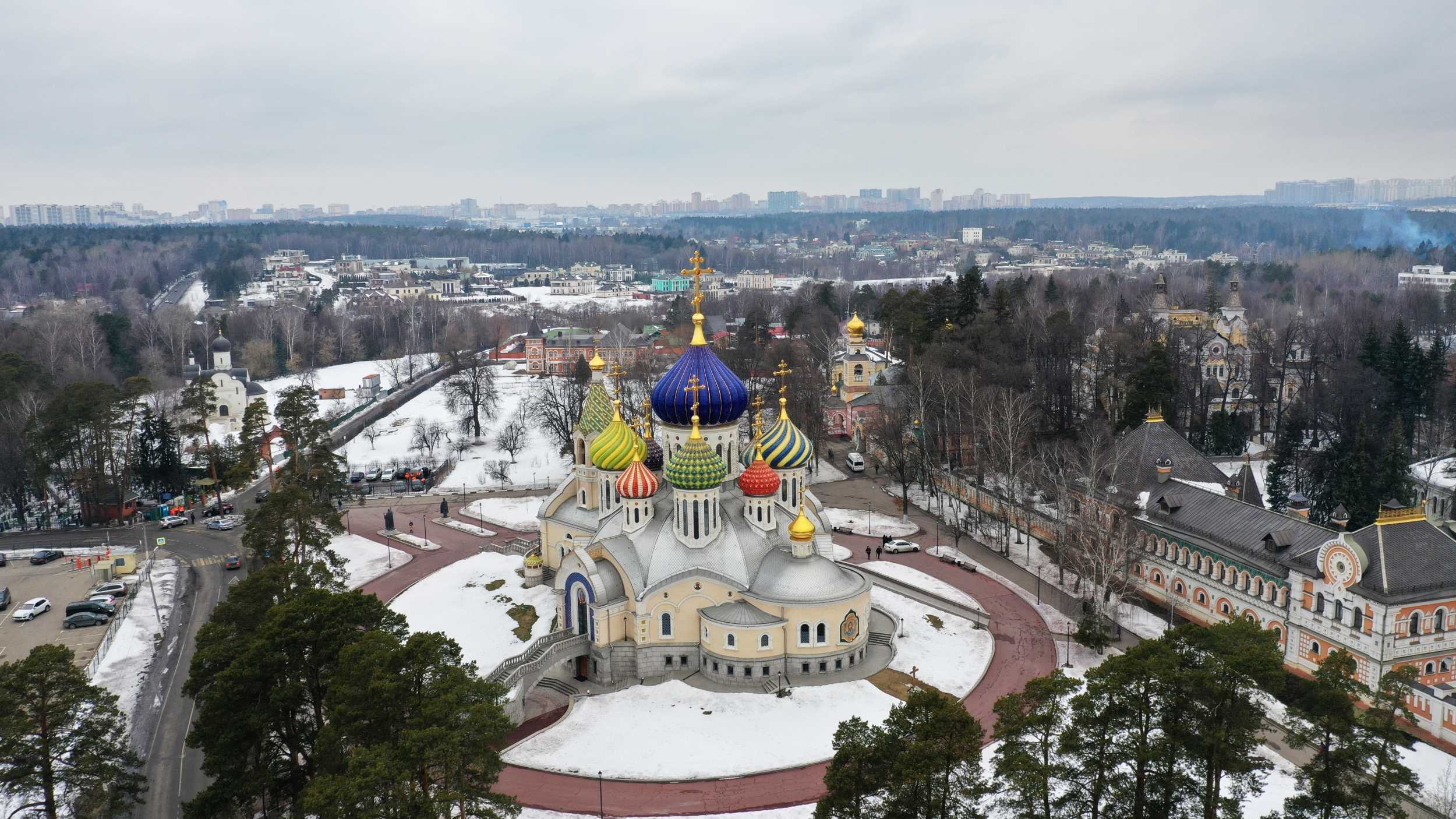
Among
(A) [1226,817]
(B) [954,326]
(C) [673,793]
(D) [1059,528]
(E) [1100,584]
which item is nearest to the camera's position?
(A) [1226,817]

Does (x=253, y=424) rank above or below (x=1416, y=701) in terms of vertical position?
above

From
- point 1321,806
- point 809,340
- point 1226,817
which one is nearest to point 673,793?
point 1226,817

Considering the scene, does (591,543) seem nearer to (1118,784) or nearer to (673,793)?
(673,793)

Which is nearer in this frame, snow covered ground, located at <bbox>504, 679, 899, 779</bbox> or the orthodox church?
snow covered ground, located at <bbox>504, 679, 899, 779</bbox>

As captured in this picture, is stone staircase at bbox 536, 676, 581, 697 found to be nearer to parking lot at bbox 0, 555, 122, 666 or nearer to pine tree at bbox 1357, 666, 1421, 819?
parking lot at bbox 0, 555, 122, 666

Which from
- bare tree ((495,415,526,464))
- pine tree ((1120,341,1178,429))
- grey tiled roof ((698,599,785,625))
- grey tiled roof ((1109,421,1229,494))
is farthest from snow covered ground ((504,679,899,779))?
bare tree ((495,415,526,464))

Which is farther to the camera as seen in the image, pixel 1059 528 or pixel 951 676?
pixel 1059 528

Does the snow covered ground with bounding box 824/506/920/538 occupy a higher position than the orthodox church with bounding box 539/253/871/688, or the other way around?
the orthodox church with bounding box 539/253/871/688
